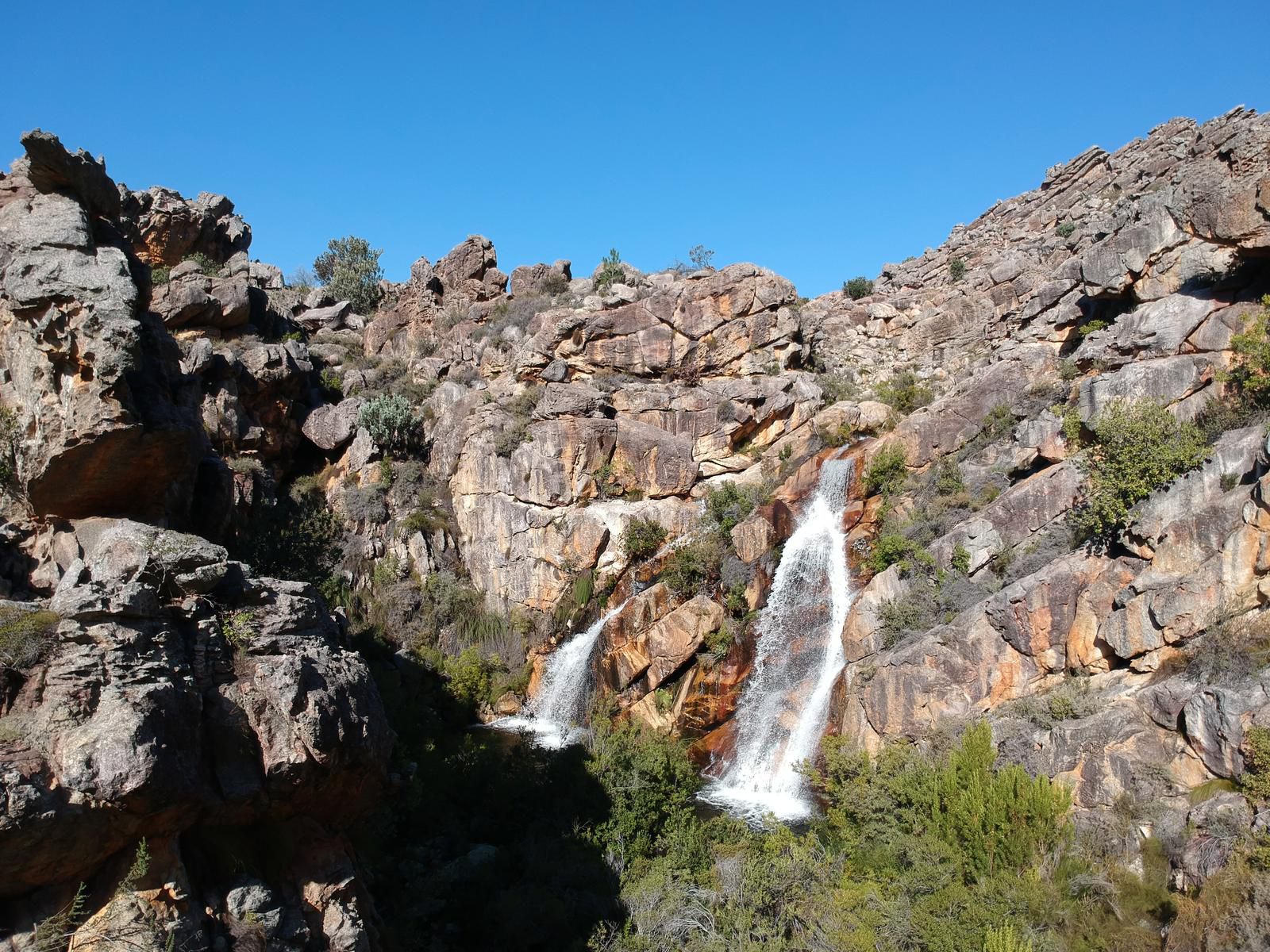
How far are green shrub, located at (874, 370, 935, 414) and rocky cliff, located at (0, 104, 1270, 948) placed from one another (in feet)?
0.51

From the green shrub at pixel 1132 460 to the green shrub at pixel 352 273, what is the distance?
36.5m

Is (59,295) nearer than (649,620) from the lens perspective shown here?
Yes

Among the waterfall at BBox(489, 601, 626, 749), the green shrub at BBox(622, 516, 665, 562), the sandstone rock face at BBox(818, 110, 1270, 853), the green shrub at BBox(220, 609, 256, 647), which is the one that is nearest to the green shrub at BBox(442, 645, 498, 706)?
the waterfall at BBox(489, 601, 626, 749)

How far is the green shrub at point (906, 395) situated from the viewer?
27.2 metres

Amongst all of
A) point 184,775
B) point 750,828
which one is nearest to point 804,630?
point 750,828

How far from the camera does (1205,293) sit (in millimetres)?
17703

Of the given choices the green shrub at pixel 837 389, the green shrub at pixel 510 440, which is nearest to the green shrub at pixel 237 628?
the green shrub at pixel 510 440

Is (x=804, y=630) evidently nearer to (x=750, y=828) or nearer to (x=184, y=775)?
(x=750, y=828)

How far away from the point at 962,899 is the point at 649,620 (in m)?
12.3

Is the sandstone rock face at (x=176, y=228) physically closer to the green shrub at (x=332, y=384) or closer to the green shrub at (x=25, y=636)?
the green shrub at (x=332, y=384)

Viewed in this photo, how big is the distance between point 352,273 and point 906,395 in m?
31.4

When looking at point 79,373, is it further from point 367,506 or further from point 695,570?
point 367,506

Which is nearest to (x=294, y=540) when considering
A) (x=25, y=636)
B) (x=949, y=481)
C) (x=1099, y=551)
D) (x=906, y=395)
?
(x=25, y=636)

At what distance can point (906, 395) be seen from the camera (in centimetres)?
2741
